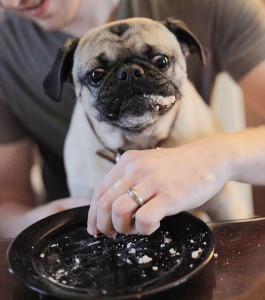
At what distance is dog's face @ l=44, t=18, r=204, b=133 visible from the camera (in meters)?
0.92

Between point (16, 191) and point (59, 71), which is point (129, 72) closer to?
point (59, 71)

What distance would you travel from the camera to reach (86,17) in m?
1.09

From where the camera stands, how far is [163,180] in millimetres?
679

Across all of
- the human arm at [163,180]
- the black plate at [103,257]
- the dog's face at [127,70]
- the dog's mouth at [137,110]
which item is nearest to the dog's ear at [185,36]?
the dog's face at [127,70]

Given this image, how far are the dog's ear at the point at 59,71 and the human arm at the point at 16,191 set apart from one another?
0.63 ft

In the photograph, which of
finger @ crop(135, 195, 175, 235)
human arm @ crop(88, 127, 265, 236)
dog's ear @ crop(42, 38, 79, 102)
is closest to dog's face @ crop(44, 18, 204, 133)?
dog's ear @ crop(42, 38, 79, 102)

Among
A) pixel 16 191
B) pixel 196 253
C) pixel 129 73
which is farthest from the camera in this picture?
pixel 16 191

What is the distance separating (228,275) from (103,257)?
185 mm

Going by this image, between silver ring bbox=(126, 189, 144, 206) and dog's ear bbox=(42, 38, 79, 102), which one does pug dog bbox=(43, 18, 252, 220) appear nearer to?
dog's ear bbox=(42, 38, 79, 102)

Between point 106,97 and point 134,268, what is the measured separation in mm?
433

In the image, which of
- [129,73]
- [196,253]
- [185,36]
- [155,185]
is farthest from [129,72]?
[196,253]

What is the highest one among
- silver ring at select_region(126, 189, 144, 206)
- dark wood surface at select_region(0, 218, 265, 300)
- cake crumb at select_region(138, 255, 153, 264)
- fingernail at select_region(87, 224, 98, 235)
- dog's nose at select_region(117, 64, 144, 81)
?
dog's nose at select_region(117, 64, 144, 81)

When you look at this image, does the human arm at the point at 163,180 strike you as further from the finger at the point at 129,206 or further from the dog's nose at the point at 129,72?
the dog's nose at the point at 129,72

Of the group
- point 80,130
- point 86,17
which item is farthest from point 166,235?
point 86,17
